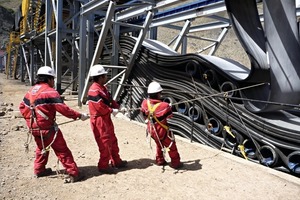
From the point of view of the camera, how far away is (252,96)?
5.43 meters

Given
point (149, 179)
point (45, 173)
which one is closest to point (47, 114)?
point (45, 173)

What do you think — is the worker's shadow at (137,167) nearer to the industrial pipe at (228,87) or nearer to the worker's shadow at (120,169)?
the worker's shadow at (120,169)

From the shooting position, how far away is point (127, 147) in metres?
5.44

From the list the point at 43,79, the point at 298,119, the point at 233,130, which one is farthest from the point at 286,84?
the point at 43,79

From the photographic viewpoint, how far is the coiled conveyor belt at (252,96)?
15.1 ft

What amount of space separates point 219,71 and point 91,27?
6089mm

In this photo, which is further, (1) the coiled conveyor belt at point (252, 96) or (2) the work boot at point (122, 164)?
(1) the coiled conveyor belt at point (252, 96)

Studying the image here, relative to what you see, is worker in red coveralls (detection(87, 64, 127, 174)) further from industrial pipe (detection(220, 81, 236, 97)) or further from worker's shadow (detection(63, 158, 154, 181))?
industrial pipe (detection(220, 81, 236, 97))

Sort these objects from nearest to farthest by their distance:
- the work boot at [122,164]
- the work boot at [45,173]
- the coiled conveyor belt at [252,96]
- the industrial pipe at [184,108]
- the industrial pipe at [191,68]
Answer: the work boot at [45,173]
the work boot at [122,164]
the coiled conveyor belt at [252,96]
the industrial pipe at [191,68]
the industrial pipe at [184,108]

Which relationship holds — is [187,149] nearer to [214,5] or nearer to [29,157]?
[29,157]

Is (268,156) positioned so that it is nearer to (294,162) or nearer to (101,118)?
(294,162)

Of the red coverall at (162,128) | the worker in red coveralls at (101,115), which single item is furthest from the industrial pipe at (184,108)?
the worker in red coveralls at (101,115)

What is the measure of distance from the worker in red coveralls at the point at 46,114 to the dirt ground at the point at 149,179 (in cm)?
38

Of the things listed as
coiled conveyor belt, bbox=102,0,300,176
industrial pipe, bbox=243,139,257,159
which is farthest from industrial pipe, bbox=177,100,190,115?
industrial pipe, bbox=243,139,257,159
